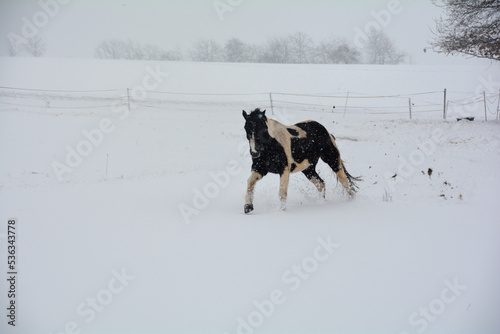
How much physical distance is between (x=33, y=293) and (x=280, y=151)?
3711 millimetres

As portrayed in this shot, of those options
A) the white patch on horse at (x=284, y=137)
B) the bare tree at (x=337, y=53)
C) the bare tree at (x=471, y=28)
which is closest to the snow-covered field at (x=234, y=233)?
the white patch on horse at (x=284, y=137)

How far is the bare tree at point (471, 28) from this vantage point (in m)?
11.5

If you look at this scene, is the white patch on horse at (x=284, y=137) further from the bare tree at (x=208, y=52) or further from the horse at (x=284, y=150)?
the bare tree at (x=208, y=52)

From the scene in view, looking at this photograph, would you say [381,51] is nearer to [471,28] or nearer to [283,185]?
[471,28]

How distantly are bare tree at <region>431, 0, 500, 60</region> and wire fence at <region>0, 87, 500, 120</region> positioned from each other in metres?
3.54

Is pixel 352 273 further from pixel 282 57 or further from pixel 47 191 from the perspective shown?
pixel 282 57

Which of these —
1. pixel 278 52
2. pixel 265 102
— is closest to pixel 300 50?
pixel 278 52

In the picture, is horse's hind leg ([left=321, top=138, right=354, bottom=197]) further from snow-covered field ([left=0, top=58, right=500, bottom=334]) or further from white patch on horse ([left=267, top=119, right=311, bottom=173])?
white patch on horse ([left=267, top=119, right=311, bottom=173])

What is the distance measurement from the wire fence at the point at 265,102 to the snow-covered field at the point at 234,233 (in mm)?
3767

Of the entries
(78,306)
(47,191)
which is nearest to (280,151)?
(78,306)

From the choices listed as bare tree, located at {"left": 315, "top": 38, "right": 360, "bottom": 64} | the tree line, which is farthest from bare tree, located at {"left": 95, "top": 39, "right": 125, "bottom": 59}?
bare tree, located at {"left": 315, "top": 38, "right": 360, "bottom": 64}

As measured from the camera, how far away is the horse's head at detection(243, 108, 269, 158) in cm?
545

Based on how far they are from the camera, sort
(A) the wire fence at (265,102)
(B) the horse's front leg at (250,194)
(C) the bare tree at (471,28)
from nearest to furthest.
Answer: (B) the horse's front leg at (250,194) → (C) the bare tree at (471,28) → (A) the wire fence at (265,102)

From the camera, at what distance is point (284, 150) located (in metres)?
5.81
